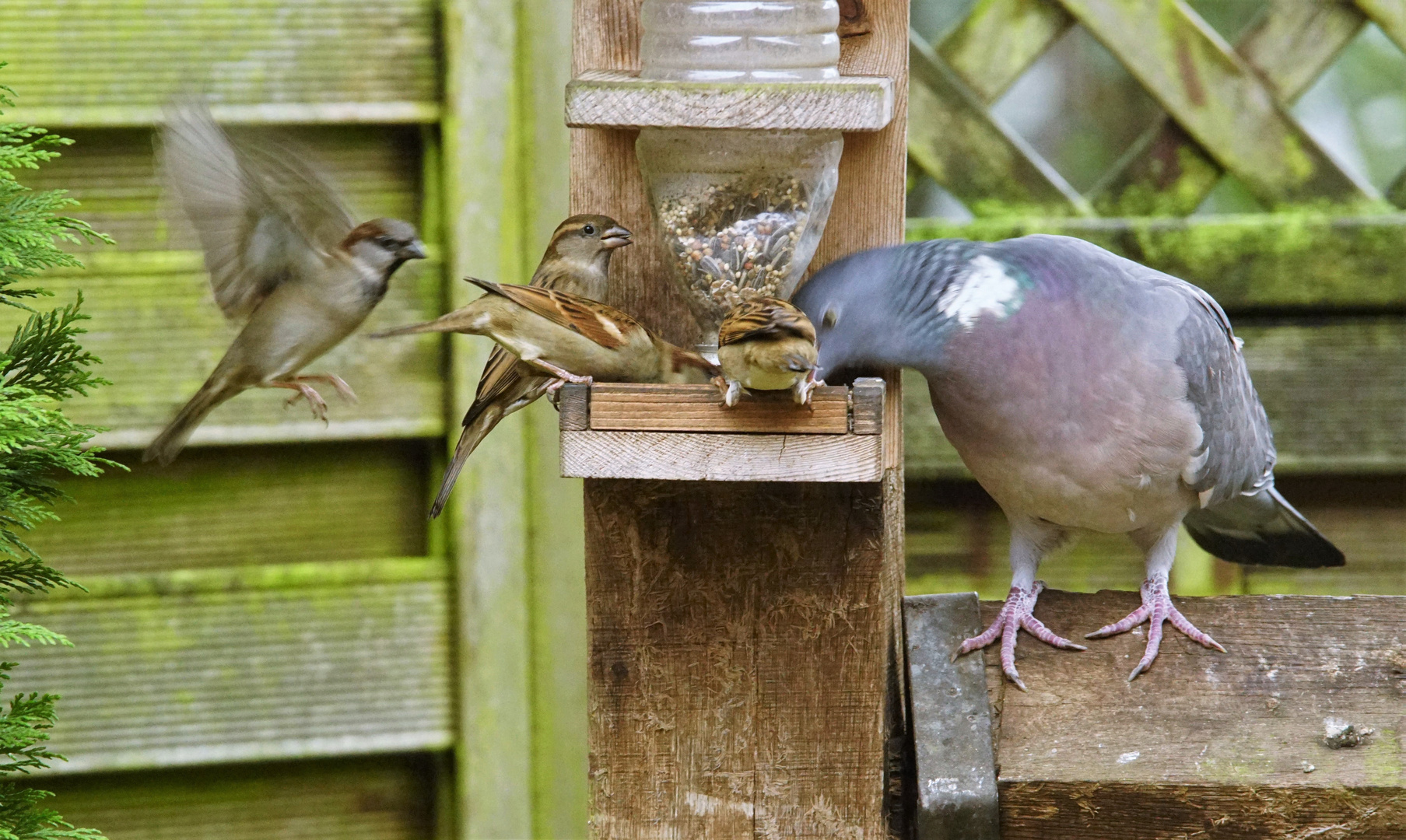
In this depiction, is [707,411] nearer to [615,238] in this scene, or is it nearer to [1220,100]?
[615,238]

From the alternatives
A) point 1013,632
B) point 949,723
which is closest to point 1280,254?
point 1013,632

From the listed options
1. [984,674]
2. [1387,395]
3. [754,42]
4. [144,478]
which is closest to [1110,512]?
[984,674]

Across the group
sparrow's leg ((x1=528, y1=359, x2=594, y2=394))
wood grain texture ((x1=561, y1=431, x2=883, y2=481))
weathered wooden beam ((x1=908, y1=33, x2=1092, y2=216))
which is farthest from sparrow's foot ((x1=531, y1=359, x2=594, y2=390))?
weathered wooden beam ((x1=908, y1=33, x2=1092, y2=216))

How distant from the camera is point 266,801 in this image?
229 centimetres

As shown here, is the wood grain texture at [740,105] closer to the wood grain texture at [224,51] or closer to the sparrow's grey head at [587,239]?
the sparrow's grey head at [587,239]

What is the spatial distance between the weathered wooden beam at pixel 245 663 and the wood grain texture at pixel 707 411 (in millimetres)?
1112

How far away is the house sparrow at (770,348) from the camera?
1.15 metres

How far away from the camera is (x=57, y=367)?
131 centimetres

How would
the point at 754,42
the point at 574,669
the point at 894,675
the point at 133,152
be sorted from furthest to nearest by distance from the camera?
the point at 574,669 < the point at 133,152 < the point at 894,675 < the point at 754,42

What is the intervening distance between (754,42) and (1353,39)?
4.67 feet

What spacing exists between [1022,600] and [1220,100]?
110 centimetres

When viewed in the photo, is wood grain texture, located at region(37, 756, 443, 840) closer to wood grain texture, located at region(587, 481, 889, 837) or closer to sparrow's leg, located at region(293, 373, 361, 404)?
sparrow's leg, located at region(293, 373, 361, 404)

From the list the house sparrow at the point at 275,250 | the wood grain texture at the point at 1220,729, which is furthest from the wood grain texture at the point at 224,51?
the wood grain texture at the point at 1220,729

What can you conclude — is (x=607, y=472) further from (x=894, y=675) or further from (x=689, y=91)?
(x=894, y=675)
